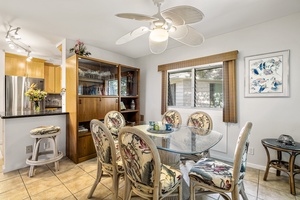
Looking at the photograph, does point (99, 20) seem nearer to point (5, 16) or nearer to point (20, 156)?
point (5, 16)

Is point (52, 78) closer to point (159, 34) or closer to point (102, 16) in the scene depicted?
point (102, 16)

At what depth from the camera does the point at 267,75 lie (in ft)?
7.85

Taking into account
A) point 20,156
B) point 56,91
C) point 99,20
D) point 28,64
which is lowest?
point 20,156

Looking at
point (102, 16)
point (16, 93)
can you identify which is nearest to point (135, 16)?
point (102, 16)

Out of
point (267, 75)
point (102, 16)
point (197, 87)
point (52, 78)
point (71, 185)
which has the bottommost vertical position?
point (71, 185)

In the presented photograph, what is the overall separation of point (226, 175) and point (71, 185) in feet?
6.61

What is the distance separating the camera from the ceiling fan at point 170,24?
133cm

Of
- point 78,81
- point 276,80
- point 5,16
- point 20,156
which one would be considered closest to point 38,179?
point 20,156

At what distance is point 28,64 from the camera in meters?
Answer: 4.23

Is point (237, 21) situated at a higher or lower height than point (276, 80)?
higher

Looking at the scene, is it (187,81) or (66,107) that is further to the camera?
(187,81)

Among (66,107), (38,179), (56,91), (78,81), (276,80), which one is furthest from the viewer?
(56,91)

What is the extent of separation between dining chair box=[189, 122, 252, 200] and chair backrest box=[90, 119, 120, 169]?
845 mm

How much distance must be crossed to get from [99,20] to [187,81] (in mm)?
2249
